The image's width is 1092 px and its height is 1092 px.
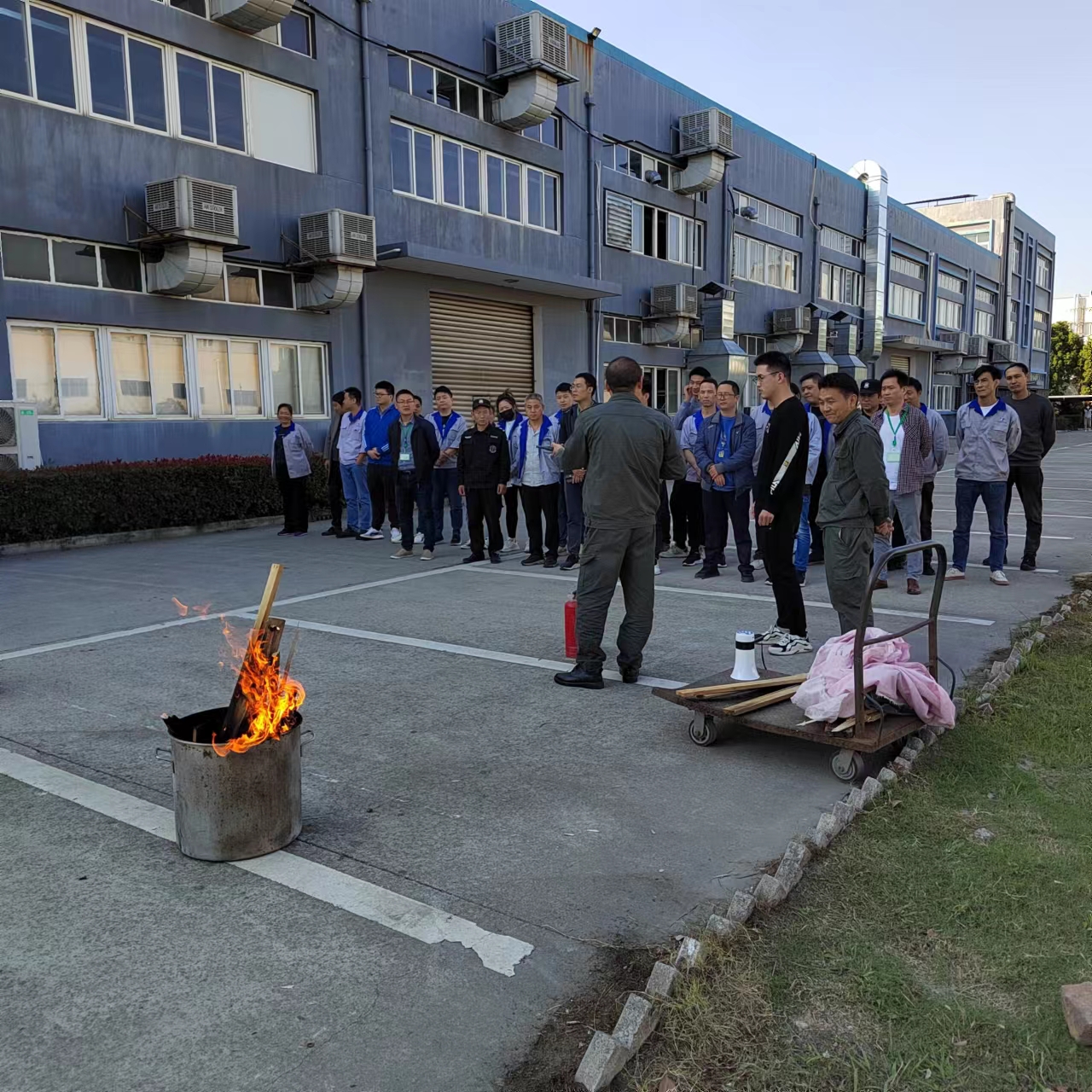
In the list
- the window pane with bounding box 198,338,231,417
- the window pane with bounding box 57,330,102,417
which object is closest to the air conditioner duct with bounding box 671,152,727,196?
the window pane with bounding box 198,338,231,417

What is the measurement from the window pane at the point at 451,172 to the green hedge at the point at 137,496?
7225 millimetres

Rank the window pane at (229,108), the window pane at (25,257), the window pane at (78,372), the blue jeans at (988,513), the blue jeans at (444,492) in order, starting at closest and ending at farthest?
the blue jeans at (988,513) → the blue jeans at (444,492) → the window pane at (25,257) → the window pane at (78,372) → the window pane at (229,108)

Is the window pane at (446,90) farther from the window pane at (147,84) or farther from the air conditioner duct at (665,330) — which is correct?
the air conditioner duct at (665,330)

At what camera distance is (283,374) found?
16766mm

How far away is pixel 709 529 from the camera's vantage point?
955 centimetres

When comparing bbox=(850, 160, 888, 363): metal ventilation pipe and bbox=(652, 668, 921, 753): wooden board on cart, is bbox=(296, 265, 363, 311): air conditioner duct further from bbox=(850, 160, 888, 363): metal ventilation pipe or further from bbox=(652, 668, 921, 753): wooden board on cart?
bbox=(850, 160, 888, 363): metal ventilation pipe

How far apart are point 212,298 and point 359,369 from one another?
3.24m

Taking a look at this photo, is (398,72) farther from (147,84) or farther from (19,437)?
(19,437)

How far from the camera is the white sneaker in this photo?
6238 mm

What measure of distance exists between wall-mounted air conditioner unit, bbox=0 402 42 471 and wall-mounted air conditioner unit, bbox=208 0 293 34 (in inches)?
280

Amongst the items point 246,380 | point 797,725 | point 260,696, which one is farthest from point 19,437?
point 797,725

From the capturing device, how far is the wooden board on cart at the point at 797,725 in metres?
4.11

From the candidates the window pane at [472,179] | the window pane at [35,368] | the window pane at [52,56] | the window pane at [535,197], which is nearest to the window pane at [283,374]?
the window pane at [35,368]

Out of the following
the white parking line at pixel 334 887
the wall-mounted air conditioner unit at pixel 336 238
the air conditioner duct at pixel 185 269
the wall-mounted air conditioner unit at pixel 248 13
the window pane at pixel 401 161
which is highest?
the wall-mounted air conditioner unit at pixel 248 13
